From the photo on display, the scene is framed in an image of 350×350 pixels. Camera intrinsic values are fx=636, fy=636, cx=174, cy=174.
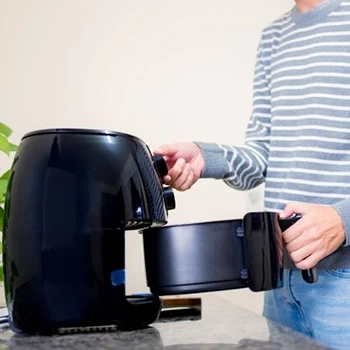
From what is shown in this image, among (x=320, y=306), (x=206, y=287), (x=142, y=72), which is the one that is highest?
(x=142, y=72)

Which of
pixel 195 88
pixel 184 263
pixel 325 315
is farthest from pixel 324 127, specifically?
pixel 195 88

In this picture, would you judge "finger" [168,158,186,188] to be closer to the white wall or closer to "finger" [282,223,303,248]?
"finger" [282,223,303,248]

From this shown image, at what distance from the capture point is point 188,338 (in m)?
0.66

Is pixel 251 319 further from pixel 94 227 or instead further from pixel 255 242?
pixel 94 227

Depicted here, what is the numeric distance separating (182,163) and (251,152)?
20cm

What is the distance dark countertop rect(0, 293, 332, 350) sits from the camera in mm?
622

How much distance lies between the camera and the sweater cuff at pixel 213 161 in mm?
1038

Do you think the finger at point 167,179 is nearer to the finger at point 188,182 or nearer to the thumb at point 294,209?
the finger at point 188,182

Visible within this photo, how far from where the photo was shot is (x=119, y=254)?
2.32 ft

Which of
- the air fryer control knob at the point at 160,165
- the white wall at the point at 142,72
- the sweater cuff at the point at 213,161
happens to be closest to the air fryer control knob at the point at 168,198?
the air fryer control knob at the point at 160,165

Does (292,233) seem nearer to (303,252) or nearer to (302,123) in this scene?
(303,252)

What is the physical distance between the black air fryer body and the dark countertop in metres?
0.02

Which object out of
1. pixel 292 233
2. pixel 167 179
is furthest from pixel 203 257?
pixel 167 179

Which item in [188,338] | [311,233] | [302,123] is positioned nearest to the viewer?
[188,338]
